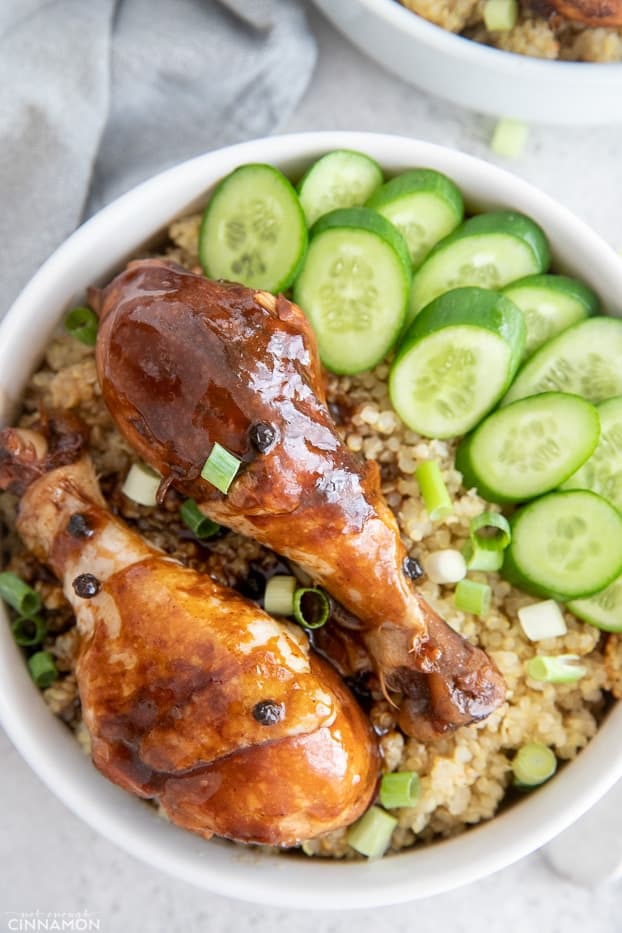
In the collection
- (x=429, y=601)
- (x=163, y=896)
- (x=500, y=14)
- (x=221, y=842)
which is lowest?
(x=163, y=896)

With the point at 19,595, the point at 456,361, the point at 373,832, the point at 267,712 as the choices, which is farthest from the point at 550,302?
the point at 19,595

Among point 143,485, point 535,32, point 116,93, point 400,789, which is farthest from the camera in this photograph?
point 116,93

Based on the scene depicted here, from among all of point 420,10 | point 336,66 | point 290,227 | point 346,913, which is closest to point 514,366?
point 290,227

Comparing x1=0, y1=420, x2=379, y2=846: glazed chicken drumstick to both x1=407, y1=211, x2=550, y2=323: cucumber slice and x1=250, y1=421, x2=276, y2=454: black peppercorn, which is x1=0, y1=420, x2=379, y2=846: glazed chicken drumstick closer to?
x1=250, y1=421, x2=276, y2=454: black peppercorn

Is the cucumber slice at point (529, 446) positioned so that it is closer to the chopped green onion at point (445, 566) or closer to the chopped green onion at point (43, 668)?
the chopped green onion at point (445, 566)

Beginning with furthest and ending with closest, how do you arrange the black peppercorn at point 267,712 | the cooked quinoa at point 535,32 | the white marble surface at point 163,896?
the white marble surface at point 163,896, the cooked quinoa at point 535,32, the black peppercorn at point 267,712

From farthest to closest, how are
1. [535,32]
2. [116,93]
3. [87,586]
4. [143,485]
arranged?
[116,93], [535,32], [143,485], [87,586]

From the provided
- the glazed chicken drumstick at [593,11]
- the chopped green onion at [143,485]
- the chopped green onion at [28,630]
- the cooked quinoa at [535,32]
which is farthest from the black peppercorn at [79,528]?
the glazed chicken drumstick at [593,11]

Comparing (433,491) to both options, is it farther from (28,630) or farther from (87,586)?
(28,630)
